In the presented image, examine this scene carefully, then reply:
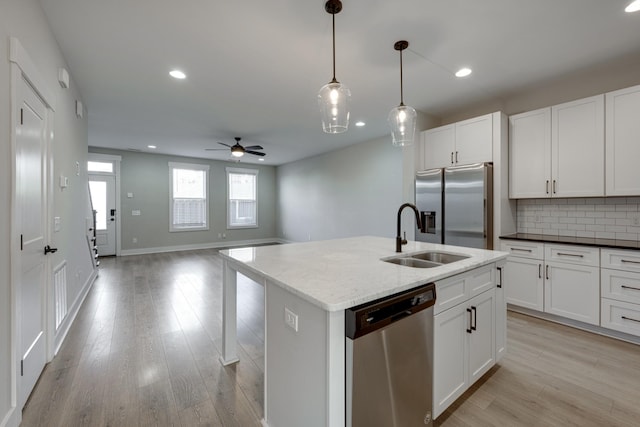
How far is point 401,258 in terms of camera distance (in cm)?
202

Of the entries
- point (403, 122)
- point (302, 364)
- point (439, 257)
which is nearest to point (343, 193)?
point (403, 122)

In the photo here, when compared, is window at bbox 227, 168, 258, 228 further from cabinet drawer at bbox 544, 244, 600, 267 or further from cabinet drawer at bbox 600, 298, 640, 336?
cabinet drawer at bbox 600, 298, 640, 336

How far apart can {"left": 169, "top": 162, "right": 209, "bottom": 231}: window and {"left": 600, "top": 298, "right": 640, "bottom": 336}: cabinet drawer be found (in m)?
A: 8.10

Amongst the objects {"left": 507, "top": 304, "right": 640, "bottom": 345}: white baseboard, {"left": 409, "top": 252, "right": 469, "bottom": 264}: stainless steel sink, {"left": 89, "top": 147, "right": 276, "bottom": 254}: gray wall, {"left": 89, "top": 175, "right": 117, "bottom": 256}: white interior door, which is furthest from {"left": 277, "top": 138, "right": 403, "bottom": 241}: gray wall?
{"left": 89, "top": 175, "right": 117, "bottom": 256}: white interior door

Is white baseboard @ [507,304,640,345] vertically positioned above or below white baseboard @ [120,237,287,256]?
below

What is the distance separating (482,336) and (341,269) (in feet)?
3.80

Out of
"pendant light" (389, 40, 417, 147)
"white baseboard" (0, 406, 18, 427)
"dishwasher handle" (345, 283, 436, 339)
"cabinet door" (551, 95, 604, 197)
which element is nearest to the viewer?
"dishwasher handle" (345, 283, 436, 339)

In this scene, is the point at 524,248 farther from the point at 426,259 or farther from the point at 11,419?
the point at 11,419

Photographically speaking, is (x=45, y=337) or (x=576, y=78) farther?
(x=576, y=78)

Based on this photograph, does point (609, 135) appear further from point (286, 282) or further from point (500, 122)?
point (286, 282)

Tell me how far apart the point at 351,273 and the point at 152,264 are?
5794mm

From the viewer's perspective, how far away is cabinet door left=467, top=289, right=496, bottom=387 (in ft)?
5.83

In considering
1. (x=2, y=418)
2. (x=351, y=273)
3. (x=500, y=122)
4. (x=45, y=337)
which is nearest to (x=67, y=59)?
(x=45, y=337)

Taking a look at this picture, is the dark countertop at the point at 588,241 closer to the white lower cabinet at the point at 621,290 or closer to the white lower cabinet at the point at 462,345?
the white lower cabinet at the point at 621,290
